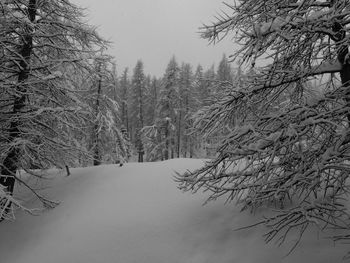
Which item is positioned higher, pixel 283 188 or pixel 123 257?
pixel 283 188

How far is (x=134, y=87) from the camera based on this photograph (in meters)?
45.0

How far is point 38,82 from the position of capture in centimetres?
847

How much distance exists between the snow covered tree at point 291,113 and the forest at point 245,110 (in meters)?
0.02

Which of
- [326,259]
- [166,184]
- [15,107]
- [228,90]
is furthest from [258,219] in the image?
[15,107]

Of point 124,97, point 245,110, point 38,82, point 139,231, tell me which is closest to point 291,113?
point 245,110

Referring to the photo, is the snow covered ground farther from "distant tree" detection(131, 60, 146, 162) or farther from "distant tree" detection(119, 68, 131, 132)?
"distant tree" detection(119, 68, 131, 132)

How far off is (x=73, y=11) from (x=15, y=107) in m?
3.67

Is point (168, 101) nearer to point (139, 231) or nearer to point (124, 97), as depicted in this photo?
point (124, 97)

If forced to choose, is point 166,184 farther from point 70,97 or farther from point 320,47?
point 320,47

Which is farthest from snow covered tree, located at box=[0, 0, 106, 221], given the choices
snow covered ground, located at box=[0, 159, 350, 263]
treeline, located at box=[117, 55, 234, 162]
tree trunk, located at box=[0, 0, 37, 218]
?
treeline, located at box=[117, 55, 234, 162]

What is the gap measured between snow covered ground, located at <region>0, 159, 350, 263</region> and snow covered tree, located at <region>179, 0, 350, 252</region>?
71 centimetres

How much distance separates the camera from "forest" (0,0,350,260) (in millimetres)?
4125

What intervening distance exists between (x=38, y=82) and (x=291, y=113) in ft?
22.5

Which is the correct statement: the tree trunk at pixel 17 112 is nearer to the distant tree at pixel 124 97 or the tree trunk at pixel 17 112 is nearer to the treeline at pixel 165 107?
the treeline at pixel 165 107
